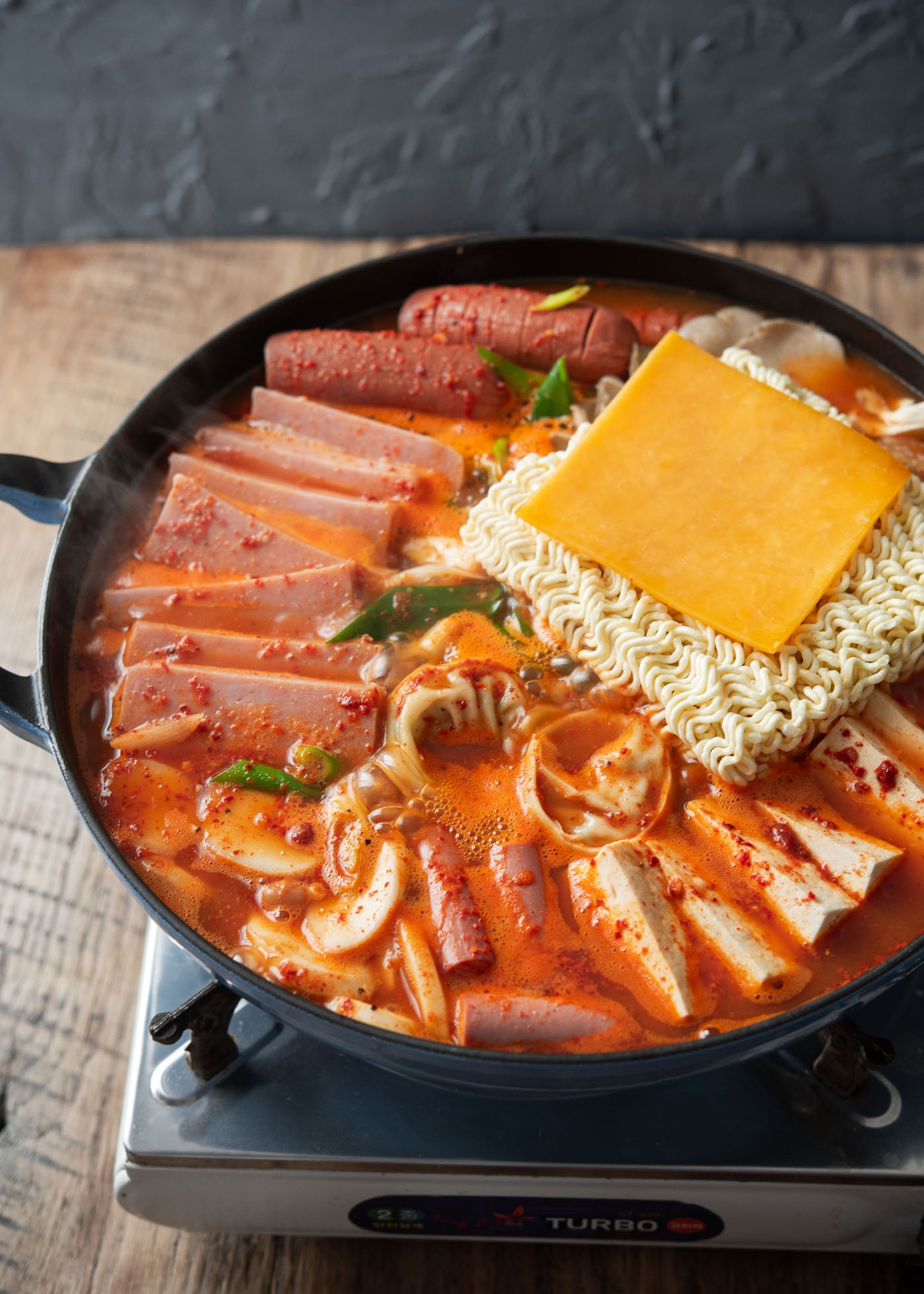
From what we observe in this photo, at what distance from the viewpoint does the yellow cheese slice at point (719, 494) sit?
2715 mm

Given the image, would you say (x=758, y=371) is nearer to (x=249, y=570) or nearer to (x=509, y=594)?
(x=509, y=594)

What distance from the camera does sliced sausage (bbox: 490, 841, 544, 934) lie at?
247 centimetres

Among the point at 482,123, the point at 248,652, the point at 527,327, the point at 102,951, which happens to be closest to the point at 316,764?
the point at 248,652

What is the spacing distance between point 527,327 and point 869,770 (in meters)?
1.65

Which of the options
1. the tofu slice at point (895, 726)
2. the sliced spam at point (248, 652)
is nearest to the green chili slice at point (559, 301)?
the sliced spam at point (248, 652)

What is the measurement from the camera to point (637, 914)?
7.93ft

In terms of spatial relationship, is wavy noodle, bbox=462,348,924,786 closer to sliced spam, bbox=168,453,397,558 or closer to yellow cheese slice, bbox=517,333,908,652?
yellow cheese slice, bbox=517,333,908,652

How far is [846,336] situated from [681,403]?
0.76m

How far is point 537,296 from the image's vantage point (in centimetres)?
347

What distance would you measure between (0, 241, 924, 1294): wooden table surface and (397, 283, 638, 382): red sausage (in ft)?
4.59

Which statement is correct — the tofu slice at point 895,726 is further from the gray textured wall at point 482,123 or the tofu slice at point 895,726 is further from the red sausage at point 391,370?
the gray textured wall at point 482,123

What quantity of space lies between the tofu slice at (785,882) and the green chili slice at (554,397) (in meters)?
1.31

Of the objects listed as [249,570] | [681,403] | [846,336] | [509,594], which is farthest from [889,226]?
[249,570]

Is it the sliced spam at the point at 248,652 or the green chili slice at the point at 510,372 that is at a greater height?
the green chili slice at the point at 510,372
